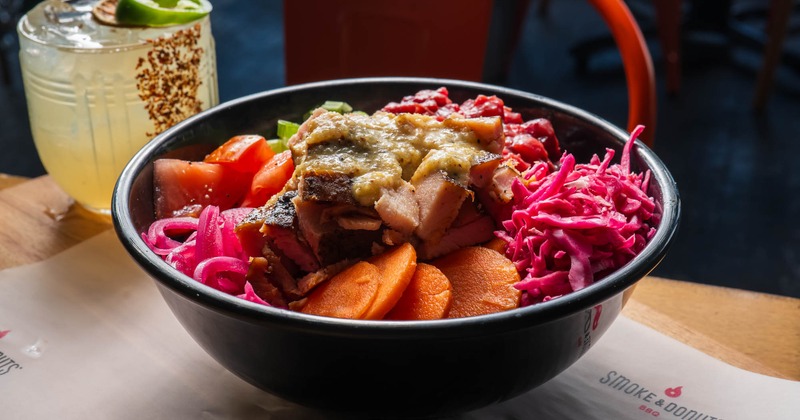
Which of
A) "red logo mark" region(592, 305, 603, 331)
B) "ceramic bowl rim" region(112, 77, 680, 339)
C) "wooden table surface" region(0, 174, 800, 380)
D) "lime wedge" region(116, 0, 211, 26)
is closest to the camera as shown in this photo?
"ceramic bowl rim" region(112, 77, 680, 339)

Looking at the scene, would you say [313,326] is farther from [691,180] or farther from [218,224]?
[691,180]

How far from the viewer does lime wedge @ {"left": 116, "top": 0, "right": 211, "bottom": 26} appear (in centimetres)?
141

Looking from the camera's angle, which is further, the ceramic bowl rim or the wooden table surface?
the wooden table surface

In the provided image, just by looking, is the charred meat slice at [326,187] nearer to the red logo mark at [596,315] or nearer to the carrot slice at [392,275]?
the carrot slice at [392,275]

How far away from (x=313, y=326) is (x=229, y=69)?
3.71m

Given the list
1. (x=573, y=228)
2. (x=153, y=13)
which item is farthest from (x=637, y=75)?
(x=153, y=13)

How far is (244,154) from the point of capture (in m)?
1.24

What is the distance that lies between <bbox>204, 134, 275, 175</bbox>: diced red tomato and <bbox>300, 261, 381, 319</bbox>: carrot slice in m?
0.34

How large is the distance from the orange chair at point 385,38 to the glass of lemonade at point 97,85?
0.57 metres

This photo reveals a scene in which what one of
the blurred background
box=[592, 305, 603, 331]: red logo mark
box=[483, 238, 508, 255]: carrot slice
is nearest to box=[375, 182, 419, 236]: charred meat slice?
box=[483, 238, 508, 255]: carrot slice

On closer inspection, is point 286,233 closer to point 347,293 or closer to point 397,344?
point 347,293

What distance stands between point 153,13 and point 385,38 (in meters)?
0.75

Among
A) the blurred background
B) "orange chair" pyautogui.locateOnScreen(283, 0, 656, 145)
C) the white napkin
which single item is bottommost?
the blurred background

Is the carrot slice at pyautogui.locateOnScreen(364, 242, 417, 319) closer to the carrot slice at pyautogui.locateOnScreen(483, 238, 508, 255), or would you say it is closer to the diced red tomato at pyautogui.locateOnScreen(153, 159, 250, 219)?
the carrot slice at pyautogui.locateOnScreen(483, 238, 508, 255)
